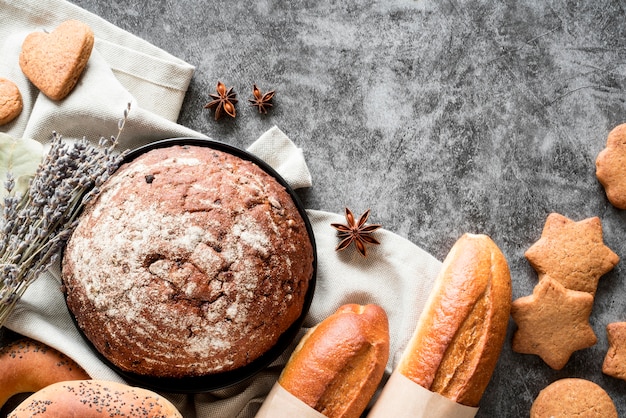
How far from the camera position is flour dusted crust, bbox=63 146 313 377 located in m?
1.90

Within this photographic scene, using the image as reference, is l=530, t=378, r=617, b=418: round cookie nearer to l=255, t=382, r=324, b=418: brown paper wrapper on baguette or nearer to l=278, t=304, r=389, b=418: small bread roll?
l=278, t=304, r=389, b=418: small bread roll

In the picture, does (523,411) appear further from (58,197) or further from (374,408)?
(58,197)

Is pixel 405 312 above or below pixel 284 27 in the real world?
below

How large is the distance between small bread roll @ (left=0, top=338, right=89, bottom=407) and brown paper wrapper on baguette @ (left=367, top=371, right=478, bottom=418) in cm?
121

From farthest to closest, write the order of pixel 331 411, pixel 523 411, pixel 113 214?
1. pixel 523 411
2. pixel 331 411
3. pixel 113 214

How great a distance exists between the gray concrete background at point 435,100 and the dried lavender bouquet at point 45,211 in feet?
1.93

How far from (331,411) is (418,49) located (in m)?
1.57

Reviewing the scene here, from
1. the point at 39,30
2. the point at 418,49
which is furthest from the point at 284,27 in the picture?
the point at 39,30

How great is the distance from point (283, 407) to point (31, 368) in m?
1.01

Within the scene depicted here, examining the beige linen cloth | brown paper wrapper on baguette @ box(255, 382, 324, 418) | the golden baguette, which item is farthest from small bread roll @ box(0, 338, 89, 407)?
the golden baguette

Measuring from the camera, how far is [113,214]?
1948 mm

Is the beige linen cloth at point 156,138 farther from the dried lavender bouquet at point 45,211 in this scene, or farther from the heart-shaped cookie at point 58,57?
the dried lavender bouquet at point 45,211

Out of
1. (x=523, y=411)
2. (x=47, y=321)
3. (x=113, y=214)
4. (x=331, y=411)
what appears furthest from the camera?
(x=523, y=411)

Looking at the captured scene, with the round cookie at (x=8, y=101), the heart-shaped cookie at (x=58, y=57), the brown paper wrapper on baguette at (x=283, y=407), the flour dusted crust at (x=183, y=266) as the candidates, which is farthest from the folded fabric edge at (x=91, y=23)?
the brown paper wrapper on baguette at (x=283, y=407)
